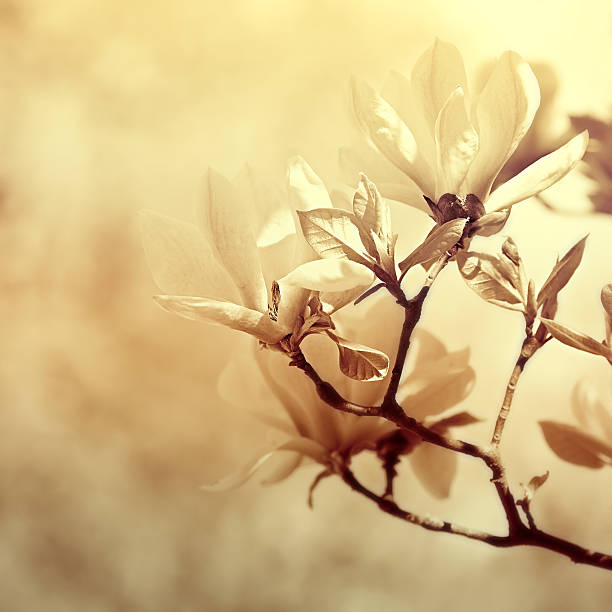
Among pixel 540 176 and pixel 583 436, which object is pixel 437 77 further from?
pixel 583 436

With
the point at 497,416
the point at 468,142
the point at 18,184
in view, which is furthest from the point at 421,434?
the point at 18,184

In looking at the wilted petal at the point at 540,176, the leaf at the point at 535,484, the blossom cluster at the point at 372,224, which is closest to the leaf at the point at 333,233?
the blossom cluster at the point at 372,224

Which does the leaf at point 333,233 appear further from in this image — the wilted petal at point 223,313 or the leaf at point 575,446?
the leaf at point 575,446

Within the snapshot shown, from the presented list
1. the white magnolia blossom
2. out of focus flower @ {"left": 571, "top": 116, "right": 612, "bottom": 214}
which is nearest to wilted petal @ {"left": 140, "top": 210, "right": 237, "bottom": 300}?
the white magnolia blossom

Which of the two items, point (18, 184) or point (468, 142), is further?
point (18, 184)

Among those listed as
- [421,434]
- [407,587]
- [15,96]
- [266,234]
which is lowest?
[407,587]

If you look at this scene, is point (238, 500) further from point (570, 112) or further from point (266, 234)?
point (570, 112)
